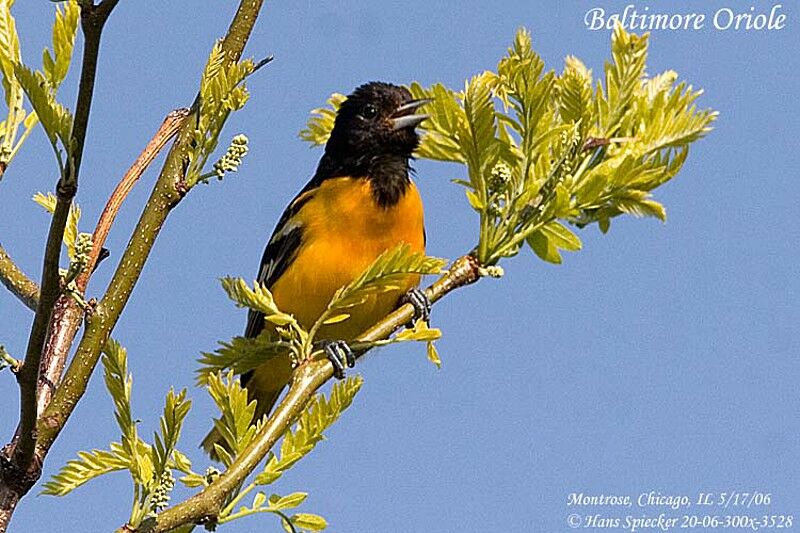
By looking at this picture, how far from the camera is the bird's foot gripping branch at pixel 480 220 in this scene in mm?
1829

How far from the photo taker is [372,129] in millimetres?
5000

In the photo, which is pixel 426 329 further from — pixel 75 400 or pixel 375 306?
pixel 375 306

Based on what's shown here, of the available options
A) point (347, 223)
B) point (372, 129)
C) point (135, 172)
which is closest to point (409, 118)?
point (347, 223)

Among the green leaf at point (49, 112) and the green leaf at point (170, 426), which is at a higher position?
the green leaf at point (49, 112)

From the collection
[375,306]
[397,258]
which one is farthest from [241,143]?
[375,306]

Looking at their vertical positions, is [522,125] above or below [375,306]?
below

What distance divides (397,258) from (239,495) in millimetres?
495

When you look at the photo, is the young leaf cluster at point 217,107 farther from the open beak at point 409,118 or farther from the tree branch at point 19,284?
the open beak at point 409,118

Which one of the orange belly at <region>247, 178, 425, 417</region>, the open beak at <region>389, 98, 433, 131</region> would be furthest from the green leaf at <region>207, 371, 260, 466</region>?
the orange belly at <region>247, 178, 425, 417</region>

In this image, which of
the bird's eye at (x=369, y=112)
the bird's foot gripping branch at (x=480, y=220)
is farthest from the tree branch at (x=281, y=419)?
the bird's eye at (x=369, y=112)

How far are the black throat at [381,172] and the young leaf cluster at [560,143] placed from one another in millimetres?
2345

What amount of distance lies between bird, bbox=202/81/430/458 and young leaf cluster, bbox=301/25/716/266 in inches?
68.1

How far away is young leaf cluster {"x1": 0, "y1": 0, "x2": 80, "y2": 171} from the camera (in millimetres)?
1440

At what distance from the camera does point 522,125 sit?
84.9 inches
